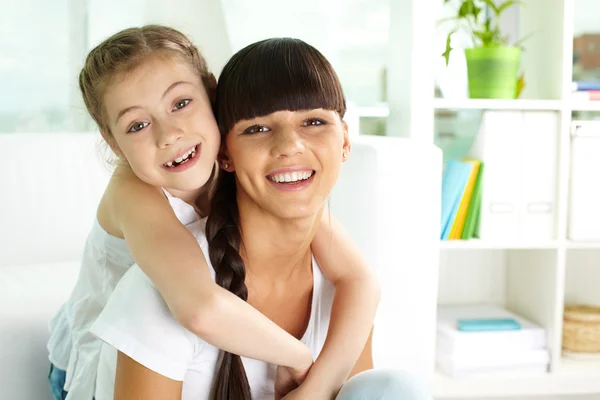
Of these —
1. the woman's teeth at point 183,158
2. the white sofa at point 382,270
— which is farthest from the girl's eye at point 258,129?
the white sofa at point 382,270

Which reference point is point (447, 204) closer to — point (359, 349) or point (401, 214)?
point (401, 214)

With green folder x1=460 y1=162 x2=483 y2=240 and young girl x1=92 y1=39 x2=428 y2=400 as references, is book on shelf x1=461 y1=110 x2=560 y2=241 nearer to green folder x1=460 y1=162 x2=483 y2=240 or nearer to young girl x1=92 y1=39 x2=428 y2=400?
green folder x1=460 y1=162 x2=483 y2=240

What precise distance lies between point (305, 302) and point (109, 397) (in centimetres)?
36

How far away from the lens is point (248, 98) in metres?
1.07

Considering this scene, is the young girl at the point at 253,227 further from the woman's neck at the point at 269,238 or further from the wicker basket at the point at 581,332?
the wicker basket at the point at 581,332

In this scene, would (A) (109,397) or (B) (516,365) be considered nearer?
(A) (109,397)

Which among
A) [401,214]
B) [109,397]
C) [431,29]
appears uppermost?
[431,29]

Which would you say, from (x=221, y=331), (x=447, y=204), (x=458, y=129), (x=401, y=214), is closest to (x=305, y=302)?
(x=221, y=331)

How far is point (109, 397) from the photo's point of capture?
1.20 m

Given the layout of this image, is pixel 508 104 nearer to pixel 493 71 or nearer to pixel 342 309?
pixel 493 71

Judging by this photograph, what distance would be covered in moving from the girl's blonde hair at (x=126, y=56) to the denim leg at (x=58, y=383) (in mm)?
534

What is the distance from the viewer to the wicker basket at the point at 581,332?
89.9 inches

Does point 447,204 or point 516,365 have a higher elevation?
point 447,204

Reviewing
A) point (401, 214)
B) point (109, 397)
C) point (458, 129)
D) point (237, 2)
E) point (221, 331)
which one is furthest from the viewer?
point (237, 2)
